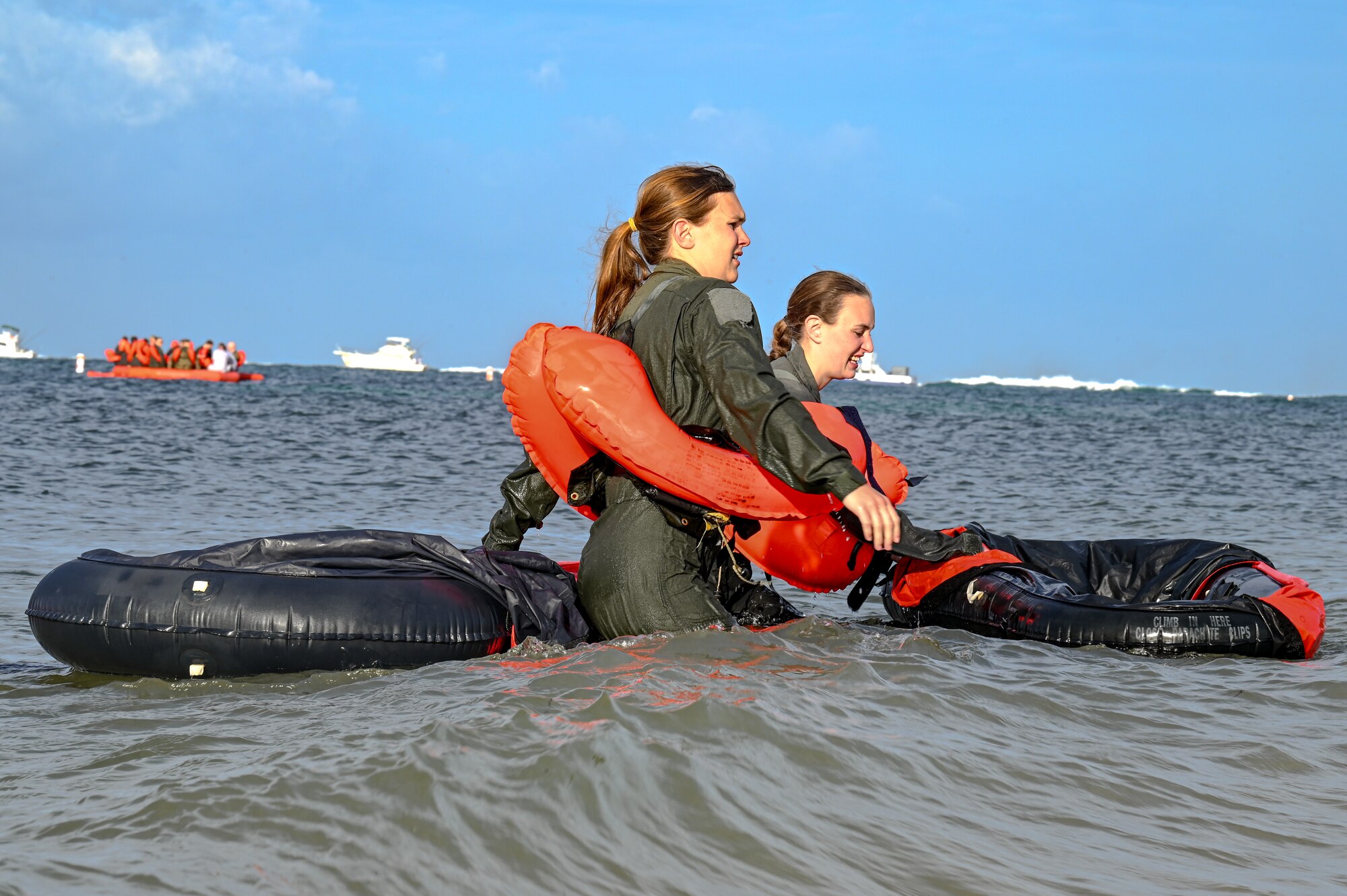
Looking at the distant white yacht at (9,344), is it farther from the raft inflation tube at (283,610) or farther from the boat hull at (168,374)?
the raft inflation tube at (283,610)

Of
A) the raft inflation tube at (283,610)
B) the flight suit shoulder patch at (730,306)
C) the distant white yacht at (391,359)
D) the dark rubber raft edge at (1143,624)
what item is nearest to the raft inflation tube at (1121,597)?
the dark rubber raft edge at (1143,624)

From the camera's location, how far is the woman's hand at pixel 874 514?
3268 millimetres

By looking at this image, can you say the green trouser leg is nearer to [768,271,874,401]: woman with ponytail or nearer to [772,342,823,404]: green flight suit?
[772,342,823,404]: green flight suit

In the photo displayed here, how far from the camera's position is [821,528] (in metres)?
3.98

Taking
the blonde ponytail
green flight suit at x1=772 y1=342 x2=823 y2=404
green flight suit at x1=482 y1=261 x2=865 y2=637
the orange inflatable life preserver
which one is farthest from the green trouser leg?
the blonde ponytail

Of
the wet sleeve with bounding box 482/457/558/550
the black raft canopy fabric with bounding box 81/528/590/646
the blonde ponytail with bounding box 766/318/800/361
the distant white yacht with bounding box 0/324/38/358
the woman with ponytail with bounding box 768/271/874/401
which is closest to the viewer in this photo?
the black raft canopy fabric with bounding box 81/528/590/646

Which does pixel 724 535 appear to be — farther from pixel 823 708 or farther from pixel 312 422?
pixel 312 422

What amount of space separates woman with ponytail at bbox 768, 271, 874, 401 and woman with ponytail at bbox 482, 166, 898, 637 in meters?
0.83

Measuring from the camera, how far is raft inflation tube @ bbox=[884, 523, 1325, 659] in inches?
171

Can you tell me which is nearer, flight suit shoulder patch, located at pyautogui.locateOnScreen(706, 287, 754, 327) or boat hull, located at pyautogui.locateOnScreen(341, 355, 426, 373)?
flight suit shoulder patch, located at pyautogui.locateOnScreen(706, 287, 754, 327)

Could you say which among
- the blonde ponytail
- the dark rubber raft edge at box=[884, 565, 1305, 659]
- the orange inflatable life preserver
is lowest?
the dark rubber raft edge at box=[884, 565, 1305, 659]

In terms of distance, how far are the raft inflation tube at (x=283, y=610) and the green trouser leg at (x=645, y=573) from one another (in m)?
0.35

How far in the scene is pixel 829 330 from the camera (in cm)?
456

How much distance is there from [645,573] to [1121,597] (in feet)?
9.01
